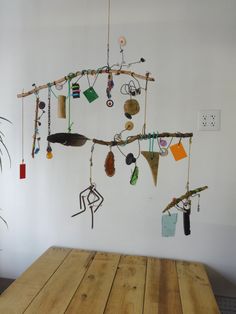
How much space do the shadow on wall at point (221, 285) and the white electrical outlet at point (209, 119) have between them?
76 cm

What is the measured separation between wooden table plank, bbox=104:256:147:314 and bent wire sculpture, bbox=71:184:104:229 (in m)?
0.31

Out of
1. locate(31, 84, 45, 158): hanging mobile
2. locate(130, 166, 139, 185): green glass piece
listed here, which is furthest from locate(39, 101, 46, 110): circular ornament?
locate(130, 166, 139, 185): green glass piece

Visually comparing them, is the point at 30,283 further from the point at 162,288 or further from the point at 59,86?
the point at 59,86

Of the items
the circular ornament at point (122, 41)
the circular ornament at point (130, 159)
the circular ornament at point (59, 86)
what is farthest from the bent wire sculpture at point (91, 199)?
the circular ornament at point (122, 41)

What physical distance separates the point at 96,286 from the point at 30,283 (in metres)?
0.30

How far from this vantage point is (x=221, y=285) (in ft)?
4.50

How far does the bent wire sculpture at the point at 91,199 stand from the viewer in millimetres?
1435

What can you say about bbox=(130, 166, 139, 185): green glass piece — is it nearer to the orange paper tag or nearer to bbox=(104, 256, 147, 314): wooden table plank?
the orange paper tag

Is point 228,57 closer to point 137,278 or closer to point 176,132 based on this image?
point 176,132

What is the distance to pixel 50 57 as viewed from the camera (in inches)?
56.7

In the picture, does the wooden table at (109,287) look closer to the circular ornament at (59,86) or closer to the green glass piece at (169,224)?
the green glass piece at (169,224)

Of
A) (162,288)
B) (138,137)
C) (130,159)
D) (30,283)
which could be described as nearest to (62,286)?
(30,283)

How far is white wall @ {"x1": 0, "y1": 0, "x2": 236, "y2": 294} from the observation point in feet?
4.30

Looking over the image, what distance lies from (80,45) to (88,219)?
39.1 inches
